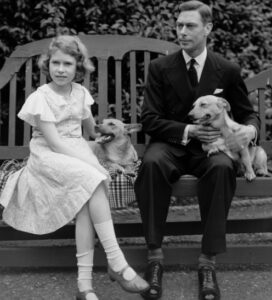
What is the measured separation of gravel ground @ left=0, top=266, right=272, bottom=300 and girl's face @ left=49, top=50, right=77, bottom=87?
131 cm

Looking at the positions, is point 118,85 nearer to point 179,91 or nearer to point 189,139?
point 179,91

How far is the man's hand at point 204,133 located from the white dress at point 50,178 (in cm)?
68

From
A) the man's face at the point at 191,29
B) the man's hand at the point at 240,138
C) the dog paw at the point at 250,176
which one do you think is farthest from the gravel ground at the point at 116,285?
the man's face at the point at 191,29

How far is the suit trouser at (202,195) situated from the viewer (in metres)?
3.32

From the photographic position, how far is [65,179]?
126 inches

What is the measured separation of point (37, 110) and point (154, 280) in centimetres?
126

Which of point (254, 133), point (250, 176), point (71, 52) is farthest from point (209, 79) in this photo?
point (71, 52)

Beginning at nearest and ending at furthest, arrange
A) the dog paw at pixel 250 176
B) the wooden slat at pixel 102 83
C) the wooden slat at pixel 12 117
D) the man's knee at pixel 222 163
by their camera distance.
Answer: the man's knee at pixel 222 163
the dog paw at pixel 250 176
the wooden slat at pixel 12 117
the wooden slat at pixel 102 83

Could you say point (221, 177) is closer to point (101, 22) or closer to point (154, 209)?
point (154, 209)

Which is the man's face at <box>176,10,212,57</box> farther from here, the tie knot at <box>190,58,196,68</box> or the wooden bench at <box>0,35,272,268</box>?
the wooden bench at <box>0,35,272,268</box>

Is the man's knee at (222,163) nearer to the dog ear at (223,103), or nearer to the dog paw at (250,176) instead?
the dog paw at (250,176)

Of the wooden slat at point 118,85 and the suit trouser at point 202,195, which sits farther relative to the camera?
the wooden slat at point 118,85

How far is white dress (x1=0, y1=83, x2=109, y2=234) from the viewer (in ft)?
10.4

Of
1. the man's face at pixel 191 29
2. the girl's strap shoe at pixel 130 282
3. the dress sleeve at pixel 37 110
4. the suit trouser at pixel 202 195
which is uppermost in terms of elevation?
the man's face at pixel 191 29
